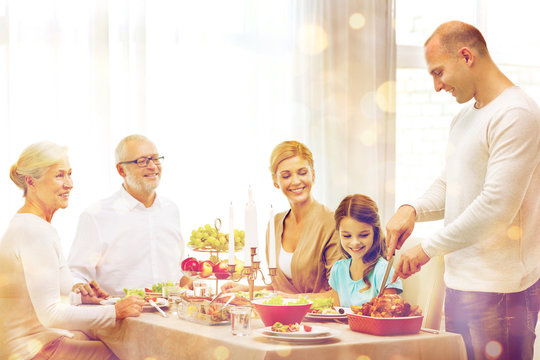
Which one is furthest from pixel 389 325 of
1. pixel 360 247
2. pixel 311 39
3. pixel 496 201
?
pixel 311 39

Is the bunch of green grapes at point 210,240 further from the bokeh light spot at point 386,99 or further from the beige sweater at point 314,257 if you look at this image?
the bokeh light spot at point 386,99

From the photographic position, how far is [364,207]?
268 cm

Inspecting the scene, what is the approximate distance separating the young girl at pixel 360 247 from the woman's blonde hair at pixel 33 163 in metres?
1.15

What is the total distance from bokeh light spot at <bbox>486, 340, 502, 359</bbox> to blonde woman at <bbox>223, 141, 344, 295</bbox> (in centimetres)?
93

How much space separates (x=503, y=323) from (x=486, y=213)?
349 millimetres

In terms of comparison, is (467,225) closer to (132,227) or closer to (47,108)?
(132,227)

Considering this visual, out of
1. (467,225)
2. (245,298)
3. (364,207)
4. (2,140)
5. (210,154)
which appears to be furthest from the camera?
(210,154)

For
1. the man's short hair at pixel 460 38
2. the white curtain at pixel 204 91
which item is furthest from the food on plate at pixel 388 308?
the white curtain at pixel 204 91

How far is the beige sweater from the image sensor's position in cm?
303

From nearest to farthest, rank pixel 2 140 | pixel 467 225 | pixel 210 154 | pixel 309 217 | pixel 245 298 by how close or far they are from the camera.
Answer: pixel 467 225
pixel 245 298
pixel 309 217
pixel 2 140
pixel 210 154

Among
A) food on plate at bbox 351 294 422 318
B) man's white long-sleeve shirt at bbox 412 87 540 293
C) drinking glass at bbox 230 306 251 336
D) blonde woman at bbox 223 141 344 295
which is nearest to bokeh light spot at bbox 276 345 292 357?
drinking glass at bbox 230 306 251 336

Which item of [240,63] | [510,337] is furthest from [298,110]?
[510,337]

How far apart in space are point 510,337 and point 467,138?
2.07 ft

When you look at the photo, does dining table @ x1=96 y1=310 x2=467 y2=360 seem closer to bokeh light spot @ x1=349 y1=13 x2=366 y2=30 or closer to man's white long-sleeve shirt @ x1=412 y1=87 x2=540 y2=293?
man's white long-sleeve shirt @ x1=412 y1=87 x2=540 y2=293
